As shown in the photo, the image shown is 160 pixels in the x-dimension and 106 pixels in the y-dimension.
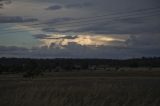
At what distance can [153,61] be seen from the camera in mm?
187000

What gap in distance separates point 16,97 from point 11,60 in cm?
17269

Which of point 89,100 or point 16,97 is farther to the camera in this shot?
point 16,97

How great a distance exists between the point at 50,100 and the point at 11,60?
174 metres

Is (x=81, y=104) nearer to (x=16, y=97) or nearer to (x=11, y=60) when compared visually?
(x=16, y=97)

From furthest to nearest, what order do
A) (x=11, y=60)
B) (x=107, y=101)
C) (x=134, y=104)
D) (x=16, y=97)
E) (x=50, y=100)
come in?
(x=11, y=60)
(x=16, y=97)
(x=50, y=100)
(x=107, y=101)
(x=134, y=104)

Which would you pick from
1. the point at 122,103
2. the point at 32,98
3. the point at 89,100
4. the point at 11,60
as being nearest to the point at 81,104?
the point at 89,100

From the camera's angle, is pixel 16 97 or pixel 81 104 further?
pixel 16 97

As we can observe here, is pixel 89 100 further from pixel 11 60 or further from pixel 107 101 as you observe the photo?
pixel 11 60

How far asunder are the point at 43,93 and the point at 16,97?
1203mm

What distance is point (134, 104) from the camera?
12688 mm

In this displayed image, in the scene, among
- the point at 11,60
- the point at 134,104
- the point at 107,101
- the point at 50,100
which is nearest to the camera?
the point at 134,104

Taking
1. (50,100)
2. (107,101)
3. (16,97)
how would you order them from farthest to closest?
(16,97) → (50,100) → (107,101)

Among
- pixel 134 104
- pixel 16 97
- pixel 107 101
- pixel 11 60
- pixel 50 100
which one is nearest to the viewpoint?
pixel 134 104

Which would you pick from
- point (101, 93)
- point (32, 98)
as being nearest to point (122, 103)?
point (101, 93)
